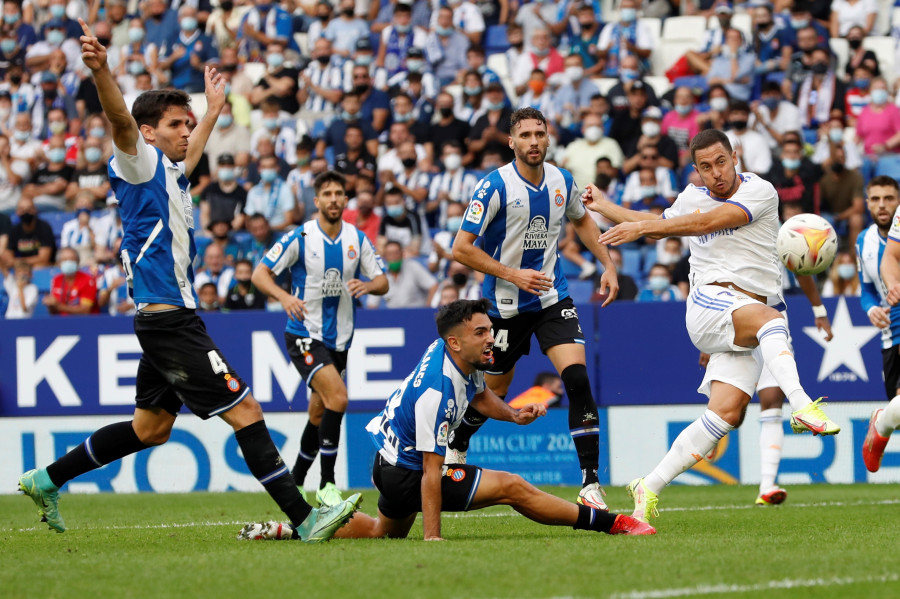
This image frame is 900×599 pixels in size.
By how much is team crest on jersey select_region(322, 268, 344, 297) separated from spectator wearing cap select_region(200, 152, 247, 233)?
20.4 ft

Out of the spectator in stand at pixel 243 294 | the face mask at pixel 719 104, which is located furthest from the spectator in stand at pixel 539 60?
the spectator in stand at pixel 243 294

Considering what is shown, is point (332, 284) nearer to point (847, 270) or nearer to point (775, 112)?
point (847, 270)

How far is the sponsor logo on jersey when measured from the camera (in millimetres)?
8133

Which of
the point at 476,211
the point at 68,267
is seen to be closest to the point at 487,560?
the point at 476,211

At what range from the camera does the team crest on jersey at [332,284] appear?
10.5 meters

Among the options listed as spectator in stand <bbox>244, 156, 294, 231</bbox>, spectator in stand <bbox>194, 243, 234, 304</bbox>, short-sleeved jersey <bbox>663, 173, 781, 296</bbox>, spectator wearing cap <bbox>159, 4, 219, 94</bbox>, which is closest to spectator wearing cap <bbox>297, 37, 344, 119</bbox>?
spectator in stand <bbox>244, 156, 294, 231</bbox>

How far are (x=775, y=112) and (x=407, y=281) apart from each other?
542cm

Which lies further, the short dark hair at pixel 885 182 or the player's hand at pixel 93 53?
the short dark hair at pixel 885 182

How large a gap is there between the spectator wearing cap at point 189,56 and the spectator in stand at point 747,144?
9.37m

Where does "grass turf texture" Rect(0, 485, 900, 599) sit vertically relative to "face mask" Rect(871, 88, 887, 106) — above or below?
below

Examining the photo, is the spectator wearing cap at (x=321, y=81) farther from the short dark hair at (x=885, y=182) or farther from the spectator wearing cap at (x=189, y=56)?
the short dark hair at (x=885, y=182)

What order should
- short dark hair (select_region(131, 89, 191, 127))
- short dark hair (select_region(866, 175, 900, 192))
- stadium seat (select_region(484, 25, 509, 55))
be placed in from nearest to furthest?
short dark hair (select_region(131, 89, 191, 127))
short dark hair (select_region(866, 175, 900, 192))
stadium seat (select_region(484, 25, 509, 55))

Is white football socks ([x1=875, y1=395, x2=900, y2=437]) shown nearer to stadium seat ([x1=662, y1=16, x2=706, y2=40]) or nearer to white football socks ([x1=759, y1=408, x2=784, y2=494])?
white football socks ([x1=759, y1=408, x2=784, y2=494])

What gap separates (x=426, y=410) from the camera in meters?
6.44
